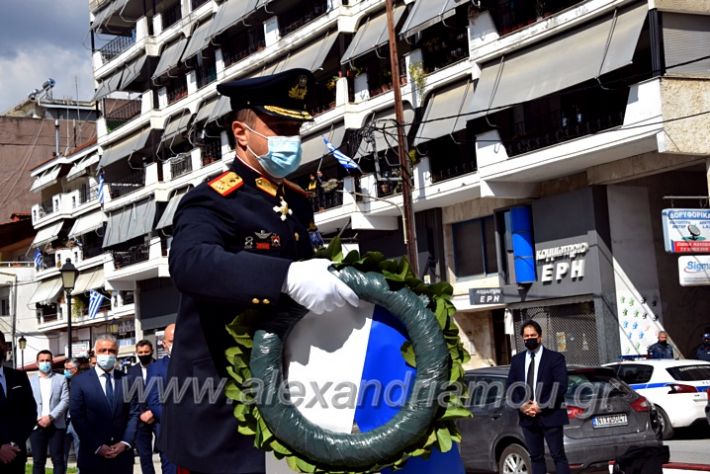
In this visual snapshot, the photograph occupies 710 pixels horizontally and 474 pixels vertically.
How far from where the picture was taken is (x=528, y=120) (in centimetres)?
2973

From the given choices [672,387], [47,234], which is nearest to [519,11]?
[672,387]

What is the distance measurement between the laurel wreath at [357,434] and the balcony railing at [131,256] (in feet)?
161

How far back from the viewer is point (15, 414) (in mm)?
10602

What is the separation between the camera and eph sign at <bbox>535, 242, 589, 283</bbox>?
29312 mm

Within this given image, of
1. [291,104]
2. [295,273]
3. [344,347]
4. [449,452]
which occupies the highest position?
[291,104]

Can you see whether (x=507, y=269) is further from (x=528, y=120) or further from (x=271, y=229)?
(x=271, y=229)

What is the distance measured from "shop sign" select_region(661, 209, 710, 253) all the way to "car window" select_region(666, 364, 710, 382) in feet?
14.6

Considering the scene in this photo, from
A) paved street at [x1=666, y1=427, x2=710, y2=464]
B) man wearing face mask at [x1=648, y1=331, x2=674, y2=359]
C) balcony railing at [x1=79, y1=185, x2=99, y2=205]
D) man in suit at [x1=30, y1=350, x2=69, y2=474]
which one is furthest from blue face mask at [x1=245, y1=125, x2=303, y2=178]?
balcony railing at [x1=79, y1=185, x2=99, y2=205]

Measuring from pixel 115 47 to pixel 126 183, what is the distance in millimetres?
6756

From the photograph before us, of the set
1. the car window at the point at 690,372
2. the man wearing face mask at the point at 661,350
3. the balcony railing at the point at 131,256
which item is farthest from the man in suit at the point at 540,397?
the balcony railing at the point at 131,256

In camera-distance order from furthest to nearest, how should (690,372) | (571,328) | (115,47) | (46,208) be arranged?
(46,208) → (115,47) → (571,328) → (690,372)

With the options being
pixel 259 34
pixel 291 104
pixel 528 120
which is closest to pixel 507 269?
pixel 528 120

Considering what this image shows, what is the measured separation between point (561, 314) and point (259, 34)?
19.3 meters

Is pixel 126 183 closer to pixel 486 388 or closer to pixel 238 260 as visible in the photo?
pixel 486 388
